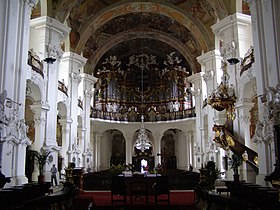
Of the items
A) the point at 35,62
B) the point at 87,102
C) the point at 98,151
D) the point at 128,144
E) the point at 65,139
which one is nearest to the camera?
the point at 35,62

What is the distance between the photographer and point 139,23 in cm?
2530

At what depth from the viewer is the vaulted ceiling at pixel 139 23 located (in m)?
17.5

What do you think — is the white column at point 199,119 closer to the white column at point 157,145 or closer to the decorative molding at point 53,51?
the white column at point 157,145

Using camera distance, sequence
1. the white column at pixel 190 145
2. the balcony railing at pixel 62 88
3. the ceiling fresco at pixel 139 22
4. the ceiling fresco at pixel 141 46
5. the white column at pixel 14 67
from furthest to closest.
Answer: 1. the white column at pixel 190 145
2. the ceiling fresco at pixel 141 46
3. the ceiling fresco at pixel 139 22
4. the balcony railing at pixel 62 88
5. the white column at pixel 14 67

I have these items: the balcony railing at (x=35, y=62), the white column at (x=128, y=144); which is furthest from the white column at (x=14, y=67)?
the white column at (x=128, y=144)

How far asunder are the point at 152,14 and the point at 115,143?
12.4 m

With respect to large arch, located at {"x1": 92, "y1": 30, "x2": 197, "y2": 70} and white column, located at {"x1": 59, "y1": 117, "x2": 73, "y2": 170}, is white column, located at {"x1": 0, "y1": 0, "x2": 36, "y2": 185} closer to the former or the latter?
white column, located at {"x1": 59, "y1": 117, "x2": 73, "y2": 170}

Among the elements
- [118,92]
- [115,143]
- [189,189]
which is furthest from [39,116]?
[115,143]

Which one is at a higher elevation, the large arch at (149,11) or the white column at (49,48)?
the large arch at (149,11)

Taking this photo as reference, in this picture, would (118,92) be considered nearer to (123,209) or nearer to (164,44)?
(164,44)

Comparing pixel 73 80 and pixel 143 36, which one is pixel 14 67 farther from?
pixel 143 36

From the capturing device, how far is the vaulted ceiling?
17531mm

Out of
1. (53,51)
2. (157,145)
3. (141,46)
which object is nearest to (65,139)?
(53,51)

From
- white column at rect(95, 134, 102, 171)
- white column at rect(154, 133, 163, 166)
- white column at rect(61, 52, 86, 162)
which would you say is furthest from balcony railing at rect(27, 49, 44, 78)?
white column at rect(154, 133, 163, 166)
